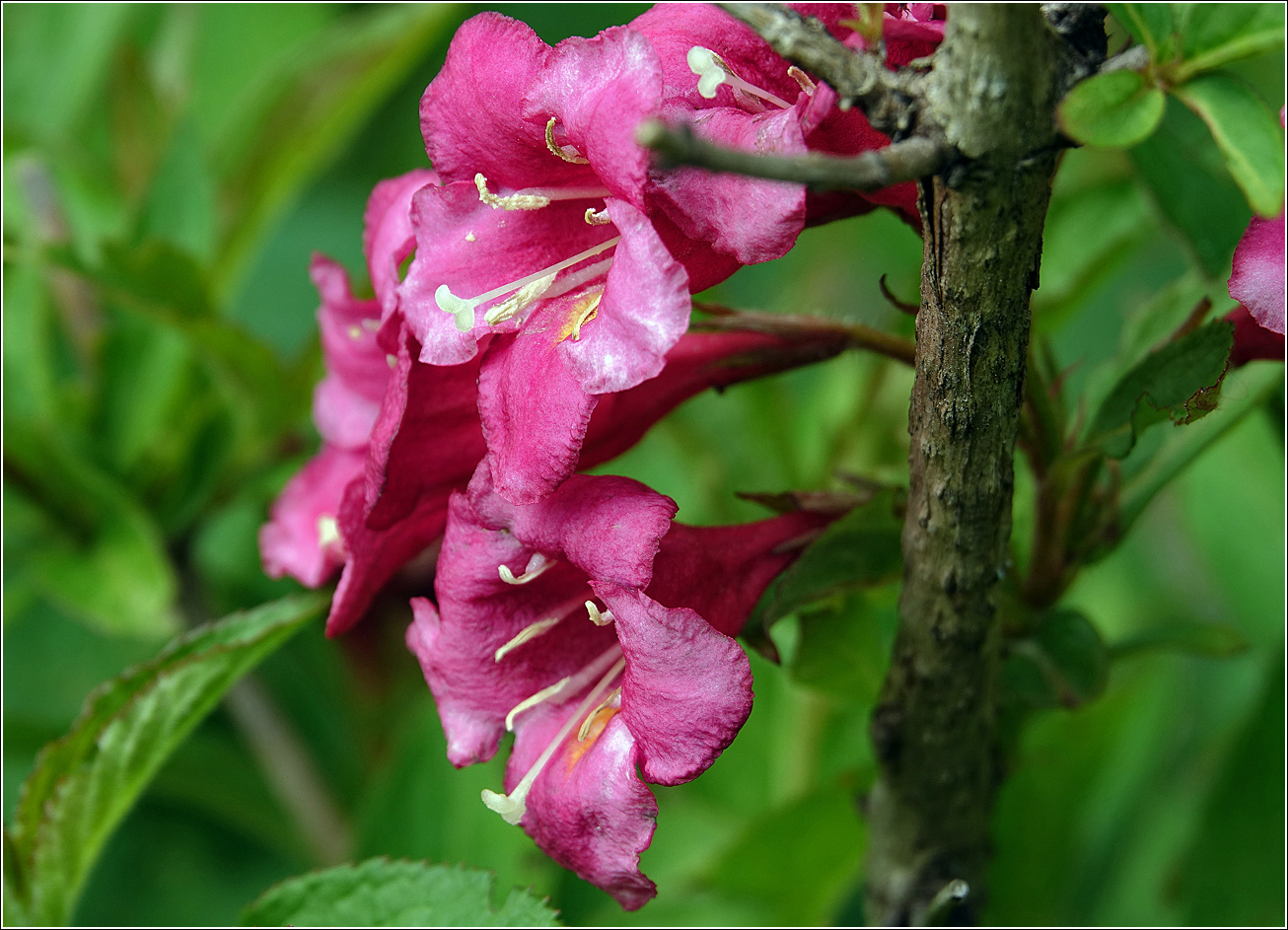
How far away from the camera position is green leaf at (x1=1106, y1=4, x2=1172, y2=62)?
639 mm

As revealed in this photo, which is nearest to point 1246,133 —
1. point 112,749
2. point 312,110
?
point 112,749

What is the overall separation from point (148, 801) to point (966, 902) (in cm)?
113

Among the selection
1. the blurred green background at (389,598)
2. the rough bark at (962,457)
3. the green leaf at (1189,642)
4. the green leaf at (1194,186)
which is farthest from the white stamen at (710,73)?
the green leaf at (1189,642)

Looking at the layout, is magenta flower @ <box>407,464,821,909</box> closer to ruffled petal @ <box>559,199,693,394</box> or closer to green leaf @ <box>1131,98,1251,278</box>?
ruffled petal @ <box>559,199,693,394</box>

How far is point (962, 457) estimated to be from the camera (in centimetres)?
70

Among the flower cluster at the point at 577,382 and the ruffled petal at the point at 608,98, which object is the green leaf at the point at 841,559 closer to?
the flower cluster at the point at 577,382

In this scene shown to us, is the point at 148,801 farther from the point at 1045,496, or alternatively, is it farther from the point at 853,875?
the point at 1045,496

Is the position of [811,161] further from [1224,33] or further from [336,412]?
[336,412]

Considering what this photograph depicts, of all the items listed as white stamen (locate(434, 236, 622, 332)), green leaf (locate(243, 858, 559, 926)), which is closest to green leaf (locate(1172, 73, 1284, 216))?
white stamen (locate(434, 236, 622, 332))

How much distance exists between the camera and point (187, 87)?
178cm

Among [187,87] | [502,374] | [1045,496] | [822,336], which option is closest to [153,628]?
[502,374]

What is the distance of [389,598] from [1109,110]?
1303 millimetres

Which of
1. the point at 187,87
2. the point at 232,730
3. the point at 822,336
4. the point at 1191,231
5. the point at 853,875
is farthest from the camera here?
the point at 187,87

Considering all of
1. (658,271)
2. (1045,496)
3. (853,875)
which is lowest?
(853,875)
